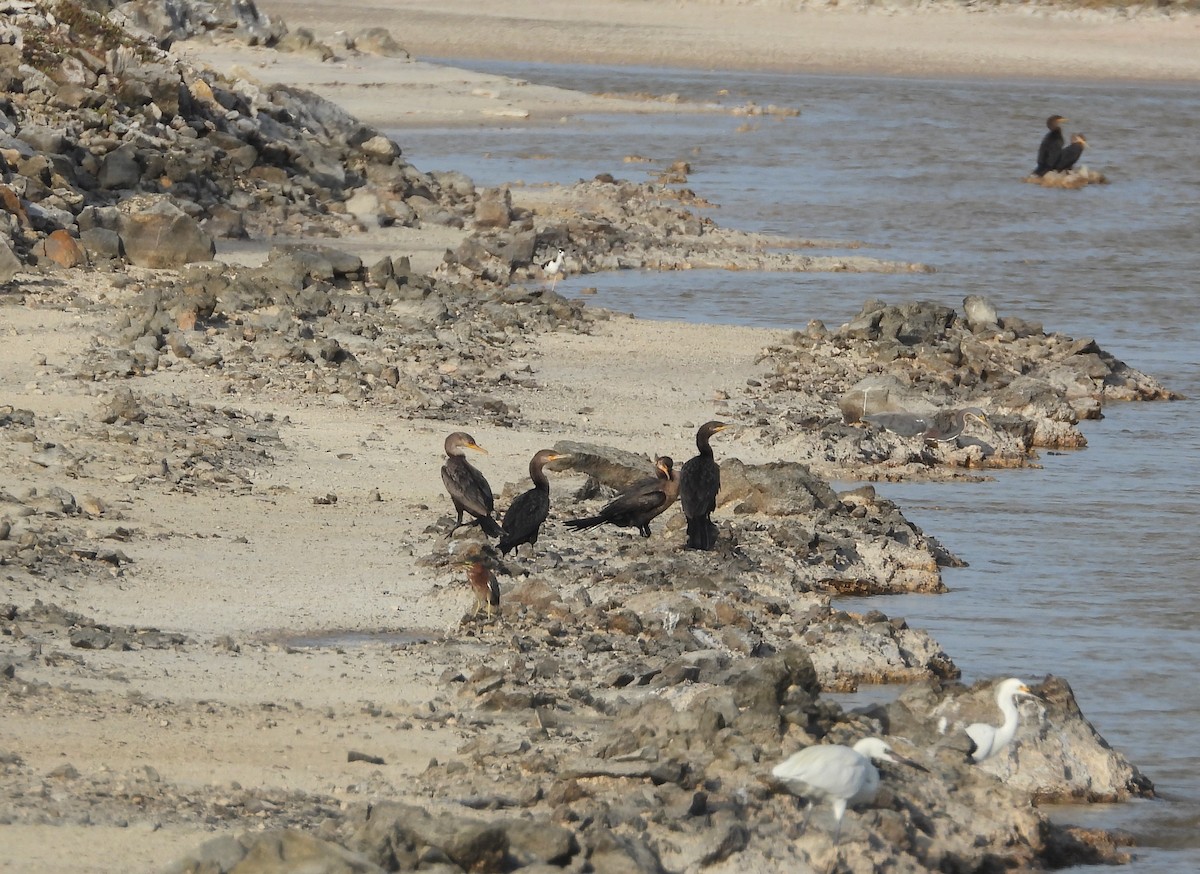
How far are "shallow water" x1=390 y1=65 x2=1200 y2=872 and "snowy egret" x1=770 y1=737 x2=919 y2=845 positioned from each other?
4.26ft

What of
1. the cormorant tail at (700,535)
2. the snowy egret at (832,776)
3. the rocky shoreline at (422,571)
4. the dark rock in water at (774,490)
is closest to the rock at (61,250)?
the rocky shoreline at (422,571)

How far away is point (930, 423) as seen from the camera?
1324 cm

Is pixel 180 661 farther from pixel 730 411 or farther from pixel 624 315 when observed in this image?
pixel 624 315

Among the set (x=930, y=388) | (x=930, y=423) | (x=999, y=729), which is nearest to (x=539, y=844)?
(x=999, y=729)

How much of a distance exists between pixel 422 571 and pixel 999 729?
3.05 metres

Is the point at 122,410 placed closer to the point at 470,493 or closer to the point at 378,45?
the point at 470,493

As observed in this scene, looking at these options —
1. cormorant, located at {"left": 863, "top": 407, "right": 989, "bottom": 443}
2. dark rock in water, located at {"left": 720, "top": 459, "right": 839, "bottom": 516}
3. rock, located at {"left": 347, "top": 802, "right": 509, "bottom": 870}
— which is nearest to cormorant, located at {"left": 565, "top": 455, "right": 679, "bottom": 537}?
dark rock in water, located at {"left": 720, "top": 459, "right": 839, "bottom": 516}

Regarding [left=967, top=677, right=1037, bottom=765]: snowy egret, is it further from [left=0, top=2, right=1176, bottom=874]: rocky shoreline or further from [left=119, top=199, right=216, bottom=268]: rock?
[left=119, top=199, right=216, bottom=268]: rock

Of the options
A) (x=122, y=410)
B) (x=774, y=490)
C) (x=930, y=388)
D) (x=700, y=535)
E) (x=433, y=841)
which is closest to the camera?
(x=433, y=841)

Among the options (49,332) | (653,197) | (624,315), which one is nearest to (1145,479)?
(624,315)

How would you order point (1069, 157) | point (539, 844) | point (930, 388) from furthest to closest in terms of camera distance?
point (1069, 157), point (930, 388), point (539, 844)

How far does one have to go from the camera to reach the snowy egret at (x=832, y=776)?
19.7 ft

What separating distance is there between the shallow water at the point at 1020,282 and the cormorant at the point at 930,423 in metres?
0.47

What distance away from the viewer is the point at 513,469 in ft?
37.8
